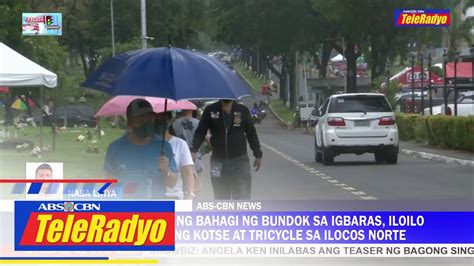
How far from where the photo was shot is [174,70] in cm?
845

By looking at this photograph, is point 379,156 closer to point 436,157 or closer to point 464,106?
point 436,157

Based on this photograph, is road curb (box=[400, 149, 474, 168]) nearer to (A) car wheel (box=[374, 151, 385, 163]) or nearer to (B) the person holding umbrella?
(A) car wheel (box=[374, 151, 385, 163])

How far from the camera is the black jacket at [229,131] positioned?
1119 cm

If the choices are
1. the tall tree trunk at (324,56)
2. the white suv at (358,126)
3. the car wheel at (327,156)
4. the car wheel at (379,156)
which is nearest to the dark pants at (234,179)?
the white suv at (358,126)

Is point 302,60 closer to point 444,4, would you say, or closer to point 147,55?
point 444,4

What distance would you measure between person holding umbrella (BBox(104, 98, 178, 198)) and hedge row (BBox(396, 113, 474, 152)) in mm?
21113

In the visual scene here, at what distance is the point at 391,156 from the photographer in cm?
2666

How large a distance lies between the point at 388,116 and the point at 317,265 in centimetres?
1740

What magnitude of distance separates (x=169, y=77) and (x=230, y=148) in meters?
2.86

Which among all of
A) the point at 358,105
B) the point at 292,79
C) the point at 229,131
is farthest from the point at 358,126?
the point at 292,79

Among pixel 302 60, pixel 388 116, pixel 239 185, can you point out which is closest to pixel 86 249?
pixel 239 185

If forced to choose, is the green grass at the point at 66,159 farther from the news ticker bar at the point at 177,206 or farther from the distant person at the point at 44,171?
the news ticker bar at the point at 177,206

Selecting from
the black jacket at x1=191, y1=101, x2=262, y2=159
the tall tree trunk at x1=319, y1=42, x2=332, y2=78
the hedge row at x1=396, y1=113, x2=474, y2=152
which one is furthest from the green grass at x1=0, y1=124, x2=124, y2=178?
the tall tree trunk at x1=319, y1=42, x2=332, y2=78

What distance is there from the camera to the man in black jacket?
11164 mm
